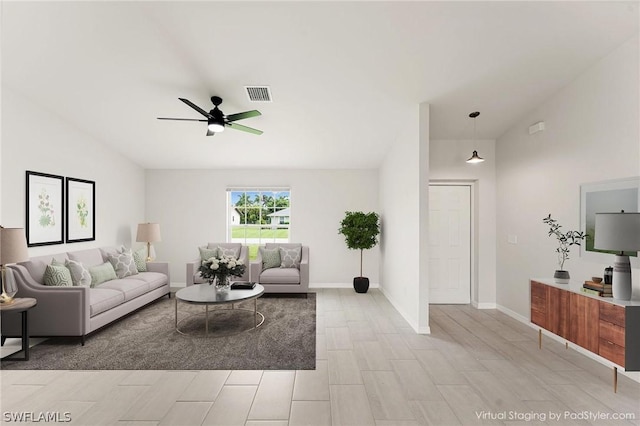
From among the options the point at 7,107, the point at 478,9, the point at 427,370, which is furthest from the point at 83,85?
the point at 427,370

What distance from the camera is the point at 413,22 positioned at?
289 centimetres

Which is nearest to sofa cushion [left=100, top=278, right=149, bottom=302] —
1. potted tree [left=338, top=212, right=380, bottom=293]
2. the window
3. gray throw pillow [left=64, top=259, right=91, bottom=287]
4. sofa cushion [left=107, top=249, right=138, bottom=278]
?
sofa cushion [left=107, top=249, right=138, bottom=278]

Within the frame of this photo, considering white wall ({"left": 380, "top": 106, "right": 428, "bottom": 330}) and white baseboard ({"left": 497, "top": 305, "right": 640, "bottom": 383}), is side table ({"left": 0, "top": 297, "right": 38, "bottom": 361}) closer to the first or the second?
white wall ({"left": 380, "top": 106, "right": 428, "bottom": 330})

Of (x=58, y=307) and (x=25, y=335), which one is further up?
(x=58, y=307)

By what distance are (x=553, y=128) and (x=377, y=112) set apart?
2.24m

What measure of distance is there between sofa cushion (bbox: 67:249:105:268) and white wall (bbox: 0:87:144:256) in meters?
0.29

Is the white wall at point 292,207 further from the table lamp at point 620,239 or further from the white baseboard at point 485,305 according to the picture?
the table lamp at point 620,239

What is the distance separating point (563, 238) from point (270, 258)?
4602mm

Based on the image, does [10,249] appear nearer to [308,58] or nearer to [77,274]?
[77,274]

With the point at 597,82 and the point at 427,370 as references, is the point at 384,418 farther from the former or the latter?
the point at 597,82

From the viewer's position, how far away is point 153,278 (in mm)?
5270

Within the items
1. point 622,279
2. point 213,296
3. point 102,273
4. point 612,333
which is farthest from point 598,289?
point 102,273

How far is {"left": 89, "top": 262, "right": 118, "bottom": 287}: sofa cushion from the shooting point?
4480 mm

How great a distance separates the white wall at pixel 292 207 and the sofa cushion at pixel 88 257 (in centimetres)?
178
